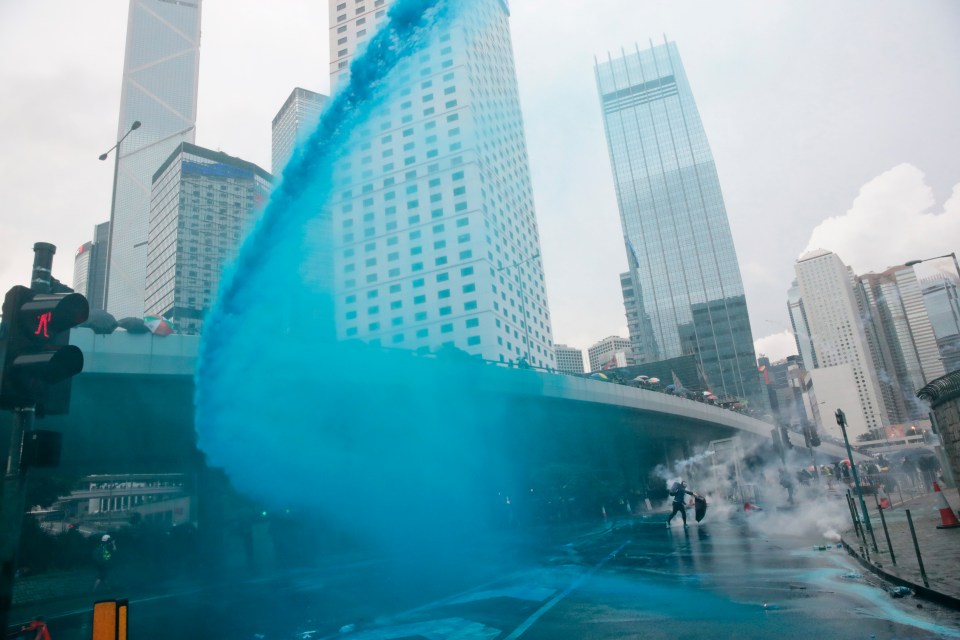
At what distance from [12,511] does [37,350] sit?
101 cm

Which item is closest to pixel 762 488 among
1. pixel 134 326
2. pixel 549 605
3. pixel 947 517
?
pixel 947 517

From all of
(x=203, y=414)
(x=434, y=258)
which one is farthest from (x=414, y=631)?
(x=434, y=258)

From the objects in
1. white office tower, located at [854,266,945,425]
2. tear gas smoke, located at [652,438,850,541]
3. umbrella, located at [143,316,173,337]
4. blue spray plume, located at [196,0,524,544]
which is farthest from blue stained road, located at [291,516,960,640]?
white office tower, located at [854,266,945,425]

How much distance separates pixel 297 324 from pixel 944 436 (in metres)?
25.6

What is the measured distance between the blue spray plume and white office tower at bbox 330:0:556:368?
3258 cm

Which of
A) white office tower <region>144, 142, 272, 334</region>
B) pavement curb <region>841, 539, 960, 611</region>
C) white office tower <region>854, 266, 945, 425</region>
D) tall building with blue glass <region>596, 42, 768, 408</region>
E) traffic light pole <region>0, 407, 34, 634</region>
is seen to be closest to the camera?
traffic light pole <region>0, 407, 34, 634</region>

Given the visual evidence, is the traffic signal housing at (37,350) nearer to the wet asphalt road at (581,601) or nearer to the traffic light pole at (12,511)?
the traffic light pole at (12,511)

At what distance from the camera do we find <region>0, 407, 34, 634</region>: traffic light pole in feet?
10.2

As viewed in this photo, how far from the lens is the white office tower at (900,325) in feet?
205

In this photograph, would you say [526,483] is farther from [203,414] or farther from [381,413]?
[203,414]

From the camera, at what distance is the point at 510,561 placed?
56.4 feet

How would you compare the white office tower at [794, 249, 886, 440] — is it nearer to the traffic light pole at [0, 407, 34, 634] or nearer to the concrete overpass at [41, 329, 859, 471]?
the concrete overpass at [41, 329, 859, 471]

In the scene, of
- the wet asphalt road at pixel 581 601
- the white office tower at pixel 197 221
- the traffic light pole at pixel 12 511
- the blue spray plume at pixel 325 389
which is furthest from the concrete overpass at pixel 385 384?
the white office tower at pixel 197 221

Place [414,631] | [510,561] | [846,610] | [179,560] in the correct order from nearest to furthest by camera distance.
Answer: [846,610] < [414,631] < [510,561] < [179,560]
